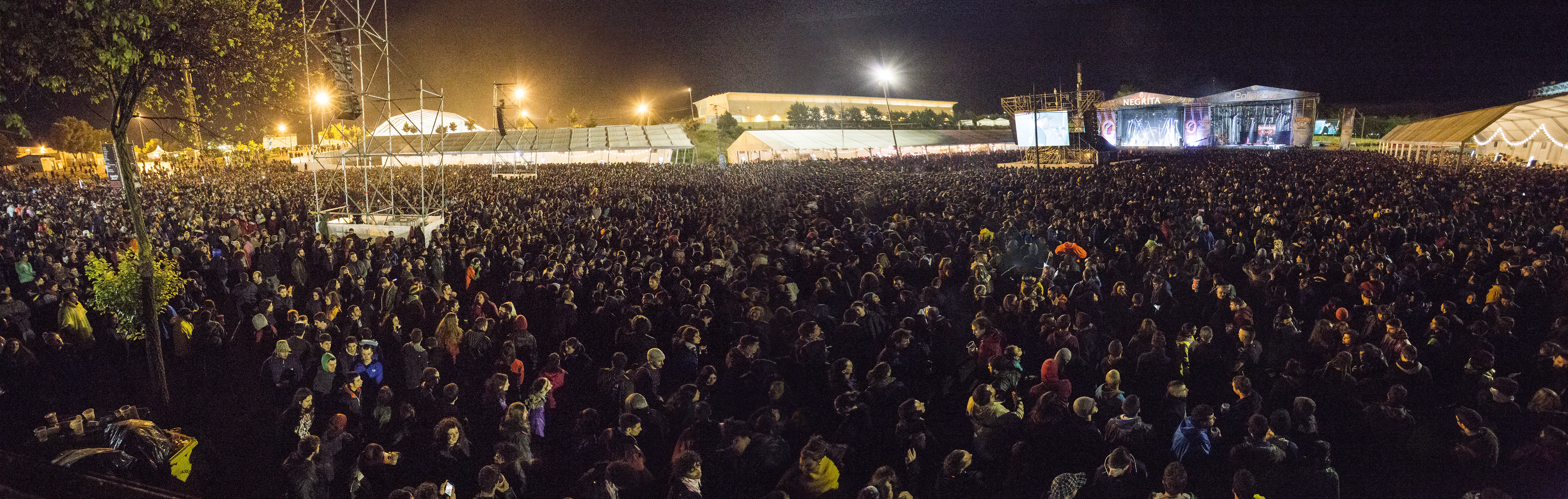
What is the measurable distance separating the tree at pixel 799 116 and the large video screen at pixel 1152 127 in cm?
2994

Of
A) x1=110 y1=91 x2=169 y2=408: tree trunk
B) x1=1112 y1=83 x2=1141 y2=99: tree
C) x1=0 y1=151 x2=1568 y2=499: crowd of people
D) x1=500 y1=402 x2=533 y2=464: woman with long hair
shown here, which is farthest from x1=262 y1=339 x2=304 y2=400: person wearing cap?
x1=1112 y1=83 x2=1141 y2=99: tree

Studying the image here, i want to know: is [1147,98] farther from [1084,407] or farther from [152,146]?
[152,146]

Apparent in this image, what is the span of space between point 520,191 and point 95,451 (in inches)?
665

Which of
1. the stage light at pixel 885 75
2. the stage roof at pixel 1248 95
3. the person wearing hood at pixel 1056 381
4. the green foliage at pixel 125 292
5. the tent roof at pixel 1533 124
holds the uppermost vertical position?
the stage roof at pixel 1248 95

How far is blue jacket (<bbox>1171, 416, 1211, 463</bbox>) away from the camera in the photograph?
12.9 feet

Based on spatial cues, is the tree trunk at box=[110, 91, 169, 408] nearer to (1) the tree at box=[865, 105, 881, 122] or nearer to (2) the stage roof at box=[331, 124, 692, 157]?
(2) the stage roof at box=[331, 124, 692, 157]

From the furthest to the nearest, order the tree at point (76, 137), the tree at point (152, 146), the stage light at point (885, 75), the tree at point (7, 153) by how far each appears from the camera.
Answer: the tree at point (76, 137), the tree at point (7, 153), the tree at point (152, 146), the stage light at point (885, 75)

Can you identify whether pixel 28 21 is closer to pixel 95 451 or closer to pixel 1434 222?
pixel 95 451

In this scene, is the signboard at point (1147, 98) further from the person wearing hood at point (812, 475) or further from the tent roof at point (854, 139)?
the person wearing hood at point (812, 475)

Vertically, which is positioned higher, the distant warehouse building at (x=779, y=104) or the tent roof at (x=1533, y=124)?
the distant warehouse building at (x=779, y=104)

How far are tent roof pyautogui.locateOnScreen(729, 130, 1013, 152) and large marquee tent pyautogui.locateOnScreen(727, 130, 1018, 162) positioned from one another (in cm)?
5

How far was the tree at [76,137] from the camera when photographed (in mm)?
54344

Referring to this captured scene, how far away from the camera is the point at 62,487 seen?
2.99 m

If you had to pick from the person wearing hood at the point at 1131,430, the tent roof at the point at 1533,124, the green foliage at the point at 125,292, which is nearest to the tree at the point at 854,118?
the tent roof at the point at 1533,124
